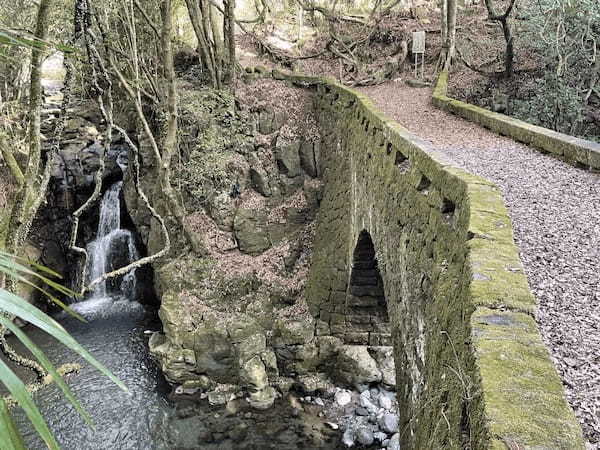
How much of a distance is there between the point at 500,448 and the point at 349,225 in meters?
9.37

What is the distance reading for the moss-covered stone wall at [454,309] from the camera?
2.18 meters

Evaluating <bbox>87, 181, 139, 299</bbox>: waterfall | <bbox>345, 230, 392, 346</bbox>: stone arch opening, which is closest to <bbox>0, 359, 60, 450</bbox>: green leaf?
<bbox>345, 230, 392, 346</bbox>: stone arch opening

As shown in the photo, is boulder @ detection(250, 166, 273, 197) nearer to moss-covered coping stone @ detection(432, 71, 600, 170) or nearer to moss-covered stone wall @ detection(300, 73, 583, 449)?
moss-covered coping stone @ detection(432, 71, 600, 170)

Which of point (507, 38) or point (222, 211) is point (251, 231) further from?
point (507, 38)

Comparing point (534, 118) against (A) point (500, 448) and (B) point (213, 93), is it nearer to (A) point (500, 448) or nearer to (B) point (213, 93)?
(B) point (213, 93)

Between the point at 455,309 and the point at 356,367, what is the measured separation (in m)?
8.73

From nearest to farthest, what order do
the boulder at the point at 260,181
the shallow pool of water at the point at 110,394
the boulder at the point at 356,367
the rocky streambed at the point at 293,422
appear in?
the shallow pool of water at the point at 110,394 → the rocky streambed at the point at 293,422 → the boulder at the point at 356,367 → the boulder at the point at 260,181

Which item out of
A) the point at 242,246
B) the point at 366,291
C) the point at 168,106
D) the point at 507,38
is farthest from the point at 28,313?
the point at 507,38

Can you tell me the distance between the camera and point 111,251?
49.9 feet

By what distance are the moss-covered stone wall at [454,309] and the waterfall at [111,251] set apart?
9169 millimetres

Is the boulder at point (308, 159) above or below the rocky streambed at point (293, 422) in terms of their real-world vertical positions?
above

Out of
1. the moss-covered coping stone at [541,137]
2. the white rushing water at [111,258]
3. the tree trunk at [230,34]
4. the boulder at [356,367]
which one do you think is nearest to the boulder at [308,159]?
the tree trunk at [230,34]

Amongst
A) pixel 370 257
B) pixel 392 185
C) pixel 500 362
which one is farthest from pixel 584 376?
pixel 370 257

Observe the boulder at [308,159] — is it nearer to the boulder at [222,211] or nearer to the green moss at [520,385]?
the boulder at [222,211]
